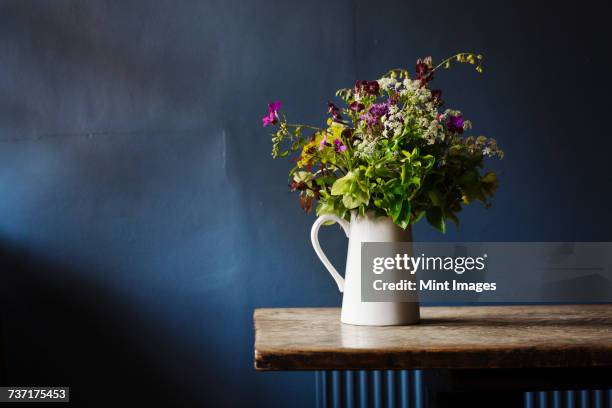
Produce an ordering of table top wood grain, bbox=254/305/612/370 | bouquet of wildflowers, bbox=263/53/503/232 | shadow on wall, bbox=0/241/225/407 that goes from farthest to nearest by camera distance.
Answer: shadow on wall, bbox=0/241/225/407
bouquet of wildflowers, bbox=263/53/503/232
table top wood grain, bbox=254/305/612/370

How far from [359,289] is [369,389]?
805 mm

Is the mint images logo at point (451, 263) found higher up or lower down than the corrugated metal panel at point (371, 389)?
higher up

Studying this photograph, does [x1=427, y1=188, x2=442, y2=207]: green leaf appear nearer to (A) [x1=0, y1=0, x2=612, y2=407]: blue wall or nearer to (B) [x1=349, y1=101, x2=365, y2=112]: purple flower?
(B) [x1=349, y1=101, x2=365, y2=112]: purple flower

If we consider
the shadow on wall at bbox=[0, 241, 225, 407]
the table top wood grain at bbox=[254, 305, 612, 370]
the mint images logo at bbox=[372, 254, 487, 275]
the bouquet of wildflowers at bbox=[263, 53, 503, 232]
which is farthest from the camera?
the mint images logo at bbox=[372, 254, 487, 275]

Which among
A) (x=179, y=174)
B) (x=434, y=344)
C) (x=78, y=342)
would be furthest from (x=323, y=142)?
(x=78, y=342)

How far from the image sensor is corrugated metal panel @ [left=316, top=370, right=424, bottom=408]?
2154mm

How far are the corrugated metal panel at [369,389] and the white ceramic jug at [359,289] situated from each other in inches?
27.9

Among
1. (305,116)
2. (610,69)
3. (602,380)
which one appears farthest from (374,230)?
(610,69)

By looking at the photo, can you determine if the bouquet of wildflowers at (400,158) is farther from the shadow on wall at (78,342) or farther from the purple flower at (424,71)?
the shadow on wall at (78,342)

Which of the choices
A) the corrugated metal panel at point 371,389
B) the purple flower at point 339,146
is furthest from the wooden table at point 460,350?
the corrugated metal panel at point 371,389

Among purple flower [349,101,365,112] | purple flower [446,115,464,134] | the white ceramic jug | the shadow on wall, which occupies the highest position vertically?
purple flower [349,101,365,112]

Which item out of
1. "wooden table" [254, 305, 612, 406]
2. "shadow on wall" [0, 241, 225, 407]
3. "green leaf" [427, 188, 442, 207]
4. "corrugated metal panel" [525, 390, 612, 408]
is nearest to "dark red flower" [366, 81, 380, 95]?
"green leaf" [427, 188, 442, 207]

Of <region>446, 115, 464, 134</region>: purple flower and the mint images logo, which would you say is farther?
the mint images logo

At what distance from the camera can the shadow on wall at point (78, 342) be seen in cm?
213
